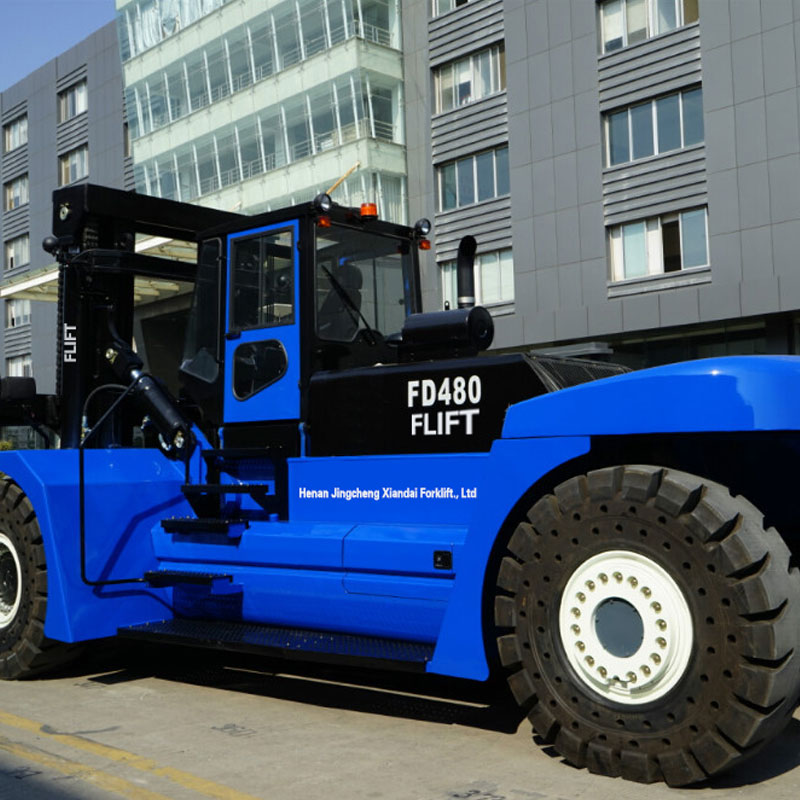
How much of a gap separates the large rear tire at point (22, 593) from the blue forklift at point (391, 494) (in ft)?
0.06

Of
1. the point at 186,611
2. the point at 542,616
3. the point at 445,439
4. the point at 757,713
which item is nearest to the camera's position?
the point at 757,713

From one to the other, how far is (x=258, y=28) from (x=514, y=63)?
8570mm

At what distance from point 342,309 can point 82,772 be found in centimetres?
333

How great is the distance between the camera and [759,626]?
14.3 ft

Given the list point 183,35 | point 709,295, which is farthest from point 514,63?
point 183,35

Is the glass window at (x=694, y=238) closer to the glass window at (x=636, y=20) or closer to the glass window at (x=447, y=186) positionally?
the glass window at (x=636, y=20)

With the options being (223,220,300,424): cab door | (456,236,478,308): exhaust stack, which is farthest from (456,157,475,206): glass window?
(456,236,478,308): exhaust stack

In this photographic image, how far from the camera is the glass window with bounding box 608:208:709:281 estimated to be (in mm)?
24219

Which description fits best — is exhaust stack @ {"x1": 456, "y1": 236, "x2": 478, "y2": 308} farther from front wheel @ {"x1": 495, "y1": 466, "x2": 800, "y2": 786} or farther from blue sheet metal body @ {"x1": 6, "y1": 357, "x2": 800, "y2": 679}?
front wheel @ {"x1": 495, "y1": 466, "x2": 800, "y2": 786}

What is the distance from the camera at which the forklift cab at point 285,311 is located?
6891 millimetres

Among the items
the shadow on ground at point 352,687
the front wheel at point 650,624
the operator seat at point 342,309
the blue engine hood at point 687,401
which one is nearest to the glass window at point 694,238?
the operator seat at point 342,309

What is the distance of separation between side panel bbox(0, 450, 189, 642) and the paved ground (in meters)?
0.50

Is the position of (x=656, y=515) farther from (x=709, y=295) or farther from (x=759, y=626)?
(x=709, y=295)

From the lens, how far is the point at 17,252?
1980 inches
